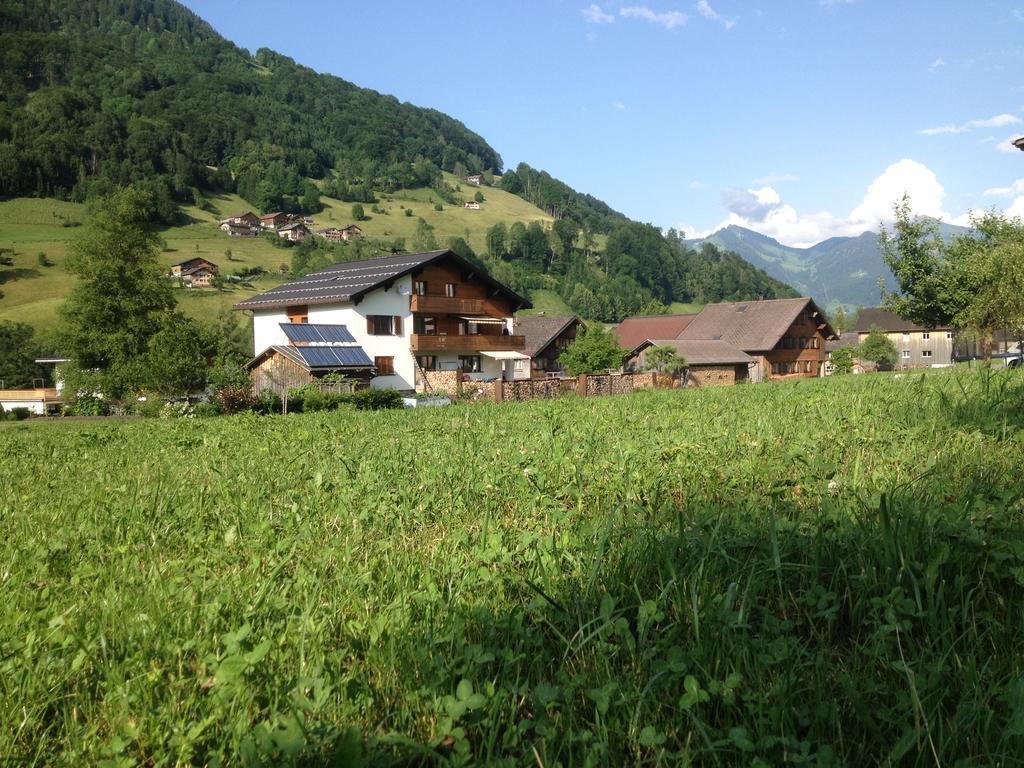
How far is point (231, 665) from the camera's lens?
1735mm

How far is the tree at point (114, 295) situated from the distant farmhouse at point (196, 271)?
146ft

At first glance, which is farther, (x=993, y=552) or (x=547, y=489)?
(x=547, y=489)

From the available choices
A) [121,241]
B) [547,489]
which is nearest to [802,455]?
[547,489]

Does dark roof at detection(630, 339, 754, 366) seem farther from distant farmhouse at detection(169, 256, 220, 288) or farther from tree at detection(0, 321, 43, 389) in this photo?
distant farmhouse at detection(169, 256, 220, 288)

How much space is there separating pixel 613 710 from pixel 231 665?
0.99 metres

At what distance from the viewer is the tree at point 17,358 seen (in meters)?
47.0

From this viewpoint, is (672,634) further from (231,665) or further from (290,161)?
(290,161)

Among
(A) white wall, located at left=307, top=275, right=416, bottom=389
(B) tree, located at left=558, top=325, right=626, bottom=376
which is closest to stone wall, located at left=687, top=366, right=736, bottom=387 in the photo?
(B) tree, located at left=558, top=325, right=626, bottom=376

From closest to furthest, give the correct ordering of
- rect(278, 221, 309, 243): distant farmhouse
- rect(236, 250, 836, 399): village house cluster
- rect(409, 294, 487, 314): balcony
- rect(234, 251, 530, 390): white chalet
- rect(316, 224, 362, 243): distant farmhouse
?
rect(236, 250, 836, 399): village house cluster → rect(234, 251, 530, 390): white chalet → rect(409, 294, 487, 314): balcony → rect(278, 221, 309, 243): distant farmhouse → rect(316, 224, 362, 243): distant farmhouse

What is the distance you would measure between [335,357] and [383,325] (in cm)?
537

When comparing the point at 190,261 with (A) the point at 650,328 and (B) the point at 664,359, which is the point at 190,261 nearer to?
(A) the point at 650,328

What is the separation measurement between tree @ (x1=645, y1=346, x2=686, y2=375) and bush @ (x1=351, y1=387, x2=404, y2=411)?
79.8 ft

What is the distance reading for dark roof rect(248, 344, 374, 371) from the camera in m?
33.6

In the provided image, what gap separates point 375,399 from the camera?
25.3 meters
